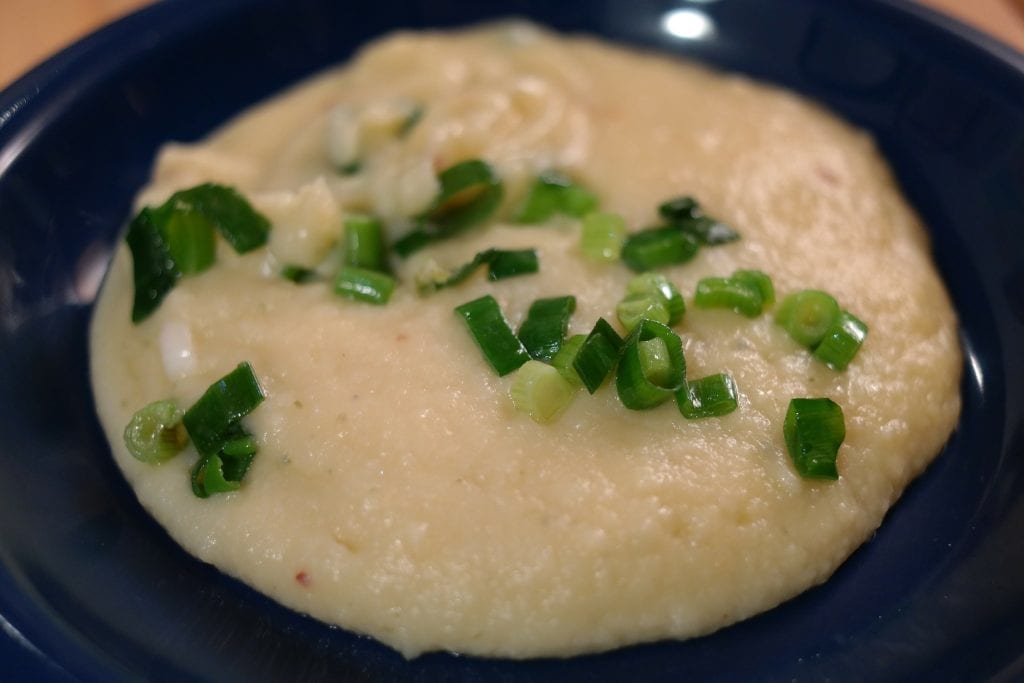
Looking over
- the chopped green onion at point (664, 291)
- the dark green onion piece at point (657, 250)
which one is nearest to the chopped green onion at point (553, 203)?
the dark green onion piece at point (657, 250)

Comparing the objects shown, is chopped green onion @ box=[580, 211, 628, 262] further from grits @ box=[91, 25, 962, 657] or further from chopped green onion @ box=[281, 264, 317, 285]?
chopped green onion @ box=[281, 264, 317, 285]

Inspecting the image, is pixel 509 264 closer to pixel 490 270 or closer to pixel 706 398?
pixel 490 270

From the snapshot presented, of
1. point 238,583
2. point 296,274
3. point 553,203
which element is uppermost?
point 553,203

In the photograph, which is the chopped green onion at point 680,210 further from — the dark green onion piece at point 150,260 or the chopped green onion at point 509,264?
the dark green onion piece at point 150,260

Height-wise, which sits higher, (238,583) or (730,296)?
(730,296)

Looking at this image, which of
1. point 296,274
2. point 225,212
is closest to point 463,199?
point 296,274

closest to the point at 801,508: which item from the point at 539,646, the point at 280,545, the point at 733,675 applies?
the point at 733,675
